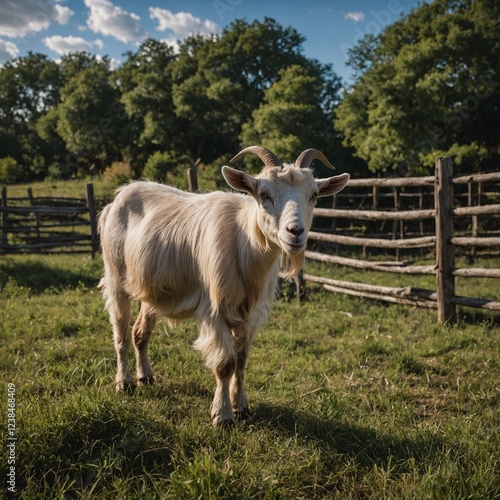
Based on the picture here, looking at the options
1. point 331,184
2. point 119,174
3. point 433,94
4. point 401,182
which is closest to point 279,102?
point 433,94

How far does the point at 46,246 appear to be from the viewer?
39.1 feet

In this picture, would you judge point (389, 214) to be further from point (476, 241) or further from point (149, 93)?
point (149, 93)

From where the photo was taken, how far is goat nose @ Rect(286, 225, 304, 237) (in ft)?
8.96

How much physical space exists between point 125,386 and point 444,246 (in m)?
4.50

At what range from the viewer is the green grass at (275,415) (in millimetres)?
2400

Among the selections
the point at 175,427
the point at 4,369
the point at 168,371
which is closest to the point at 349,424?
the point at 175,427

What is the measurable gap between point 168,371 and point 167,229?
143cm

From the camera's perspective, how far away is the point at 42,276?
8.20 meters

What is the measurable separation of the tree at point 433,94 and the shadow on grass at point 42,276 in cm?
1183

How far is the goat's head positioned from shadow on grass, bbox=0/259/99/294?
5.54 meters

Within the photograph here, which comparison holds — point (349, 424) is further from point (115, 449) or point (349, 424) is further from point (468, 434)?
point (115, 449)

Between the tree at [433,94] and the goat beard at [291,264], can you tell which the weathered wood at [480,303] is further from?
the tree at [433,94]

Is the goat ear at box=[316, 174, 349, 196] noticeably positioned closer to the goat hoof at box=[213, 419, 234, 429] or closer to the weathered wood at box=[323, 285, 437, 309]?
the goat hoof at box=[213, 419, 234, 429]

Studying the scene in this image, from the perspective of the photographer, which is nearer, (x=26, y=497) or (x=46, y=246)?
(x=26, y=497)
